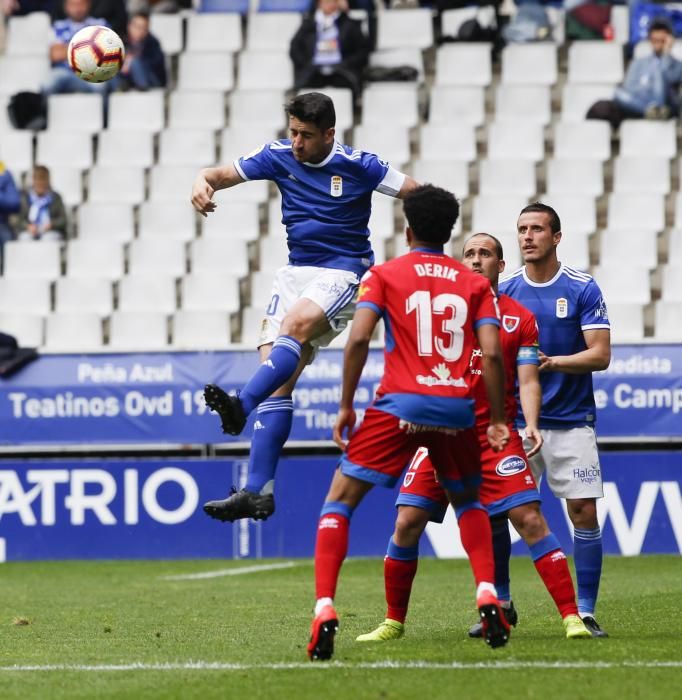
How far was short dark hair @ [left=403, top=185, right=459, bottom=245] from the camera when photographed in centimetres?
709

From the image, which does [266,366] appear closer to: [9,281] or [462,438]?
[462,438]

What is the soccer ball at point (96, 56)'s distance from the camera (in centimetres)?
960

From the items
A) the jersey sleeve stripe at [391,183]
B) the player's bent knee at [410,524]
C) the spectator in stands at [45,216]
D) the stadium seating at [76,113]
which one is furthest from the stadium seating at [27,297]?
the player's bent knee at [410,524]

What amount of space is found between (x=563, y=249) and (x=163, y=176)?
473 centimetres

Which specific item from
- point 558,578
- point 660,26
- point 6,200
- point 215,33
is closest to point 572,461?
point 558,578

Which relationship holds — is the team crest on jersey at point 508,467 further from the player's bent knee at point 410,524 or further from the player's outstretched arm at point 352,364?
the player's outstretched arm at point 352,364

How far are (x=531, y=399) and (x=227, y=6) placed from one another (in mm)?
13786

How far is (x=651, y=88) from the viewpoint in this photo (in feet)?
60.4

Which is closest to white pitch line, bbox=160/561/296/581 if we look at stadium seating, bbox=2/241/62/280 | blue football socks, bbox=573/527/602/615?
stadium seating, bbox=2/241/62/280

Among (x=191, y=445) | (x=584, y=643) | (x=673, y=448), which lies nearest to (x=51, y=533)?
(x=191, y=445)

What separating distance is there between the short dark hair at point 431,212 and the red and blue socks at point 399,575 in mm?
1759

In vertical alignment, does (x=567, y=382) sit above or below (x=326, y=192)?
below

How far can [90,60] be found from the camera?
9.62 m

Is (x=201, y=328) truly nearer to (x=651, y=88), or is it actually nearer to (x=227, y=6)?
(x=227, y=6)
